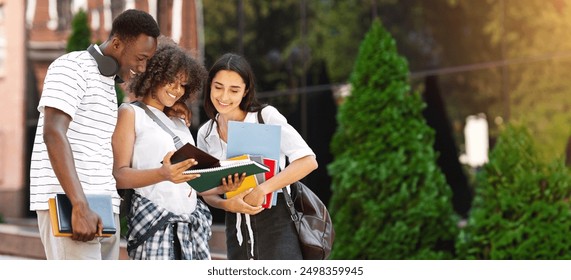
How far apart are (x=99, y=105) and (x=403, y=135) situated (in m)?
4.83

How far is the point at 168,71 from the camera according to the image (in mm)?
3305

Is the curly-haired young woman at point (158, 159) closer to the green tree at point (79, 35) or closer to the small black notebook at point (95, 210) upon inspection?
the small black notebook at point (95, 210)

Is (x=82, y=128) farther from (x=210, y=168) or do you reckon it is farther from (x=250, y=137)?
(x=250, y=137)

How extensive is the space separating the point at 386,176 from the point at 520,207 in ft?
3.71

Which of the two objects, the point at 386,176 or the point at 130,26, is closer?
the point at 130,26

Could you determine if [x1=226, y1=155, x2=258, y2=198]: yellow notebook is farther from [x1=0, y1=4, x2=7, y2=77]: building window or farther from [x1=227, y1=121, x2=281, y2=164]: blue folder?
[x1=0, y1=4, x2=7, y2=77]: building window

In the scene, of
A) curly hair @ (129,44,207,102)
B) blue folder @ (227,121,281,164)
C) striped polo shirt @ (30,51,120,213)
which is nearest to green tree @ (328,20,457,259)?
blue folder @ (227,121,281,164)

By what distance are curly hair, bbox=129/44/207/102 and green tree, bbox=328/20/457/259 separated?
14.2 ft

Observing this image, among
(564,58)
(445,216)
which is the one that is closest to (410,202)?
(445,216)

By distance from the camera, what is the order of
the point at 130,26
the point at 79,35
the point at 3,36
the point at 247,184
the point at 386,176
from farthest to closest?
1. the point at 3,36
2. the point at 79,35
3. the point at 386,176
4. the point at 247,184
5. the point at 130,26

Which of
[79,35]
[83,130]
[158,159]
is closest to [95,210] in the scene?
[83,130]

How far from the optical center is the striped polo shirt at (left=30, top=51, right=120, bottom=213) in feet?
9.94

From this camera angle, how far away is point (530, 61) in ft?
29.0

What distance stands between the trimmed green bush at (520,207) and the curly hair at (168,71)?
421cm
